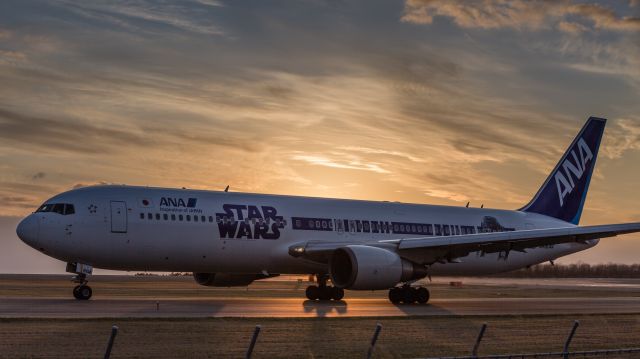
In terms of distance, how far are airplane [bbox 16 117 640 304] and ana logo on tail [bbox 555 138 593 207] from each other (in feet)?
24.1

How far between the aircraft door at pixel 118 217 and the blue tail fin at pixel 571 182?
23473mm

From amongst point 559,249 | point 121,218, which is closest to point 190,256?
point 121,218

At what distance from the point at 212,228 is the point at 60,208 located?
5.82 m

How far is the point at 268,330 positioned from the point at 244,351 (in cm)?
358

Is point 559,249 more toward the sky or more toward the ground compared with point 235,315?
more toward the sky

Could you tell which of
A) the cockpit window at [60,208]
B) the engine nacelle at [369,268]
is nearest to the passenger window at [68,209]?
the cockpit window at [60,208]

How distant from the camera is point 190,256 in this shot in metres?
33.1

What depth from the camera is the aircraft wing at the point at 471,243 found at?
33.5m

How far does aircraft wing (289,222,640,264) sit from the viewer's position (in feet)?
110

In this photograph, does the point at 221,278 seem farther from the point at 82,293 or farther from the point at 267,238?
the point at 82,293

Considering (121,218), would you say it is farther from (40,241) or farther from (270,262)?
(270,262)

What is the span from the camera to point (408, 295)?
35.3m

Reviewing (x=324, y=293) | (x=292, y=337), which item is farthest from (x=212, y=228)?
(x=292, y=337)

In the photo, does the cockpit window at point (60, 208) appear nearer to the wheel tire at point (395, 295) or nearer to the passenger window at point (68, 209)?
the passenger window at point (68, 209)
